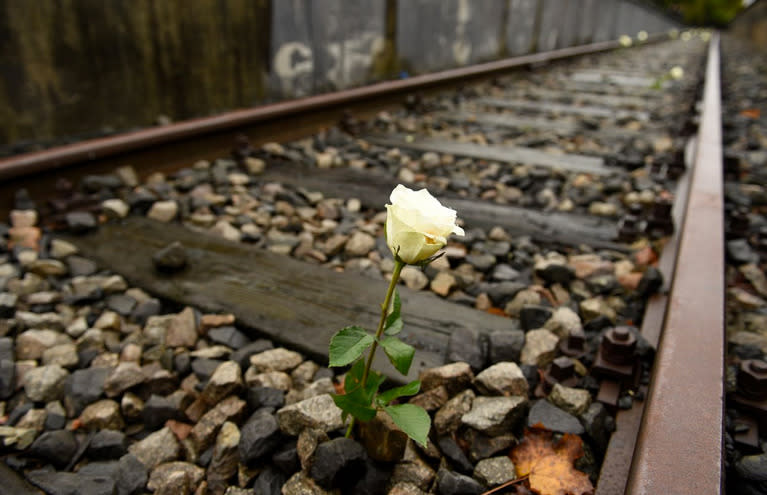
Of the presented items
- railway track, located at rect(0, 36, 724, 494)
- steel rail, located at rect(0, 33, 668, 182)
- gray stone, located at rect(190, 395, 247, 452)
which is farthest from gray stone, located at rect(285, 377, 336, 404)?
steel rail, located at rect(0, 33, 668, 182)

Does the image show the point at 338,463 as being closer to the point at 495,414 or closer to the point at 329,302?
the point at 495,414

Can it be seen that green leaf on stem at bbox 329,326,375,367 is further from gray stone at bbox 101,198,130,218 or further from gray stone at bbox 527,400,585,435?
gray stone at bbox 101,198,130,218

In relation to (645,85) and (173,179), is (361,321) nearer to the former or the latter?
(173,179)

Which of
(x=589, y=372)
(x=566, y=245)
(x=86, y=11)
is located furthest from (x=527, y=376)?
(x=86, y=11)

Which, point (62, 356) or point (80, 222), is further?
point (80, 222)

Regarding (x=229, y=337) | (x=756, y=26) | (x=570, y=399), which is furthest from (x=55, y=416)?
(x=756, y=26)

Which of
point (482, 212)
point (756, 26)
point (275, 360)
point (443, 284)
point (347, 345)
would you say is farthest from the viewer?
point (756, 26)
